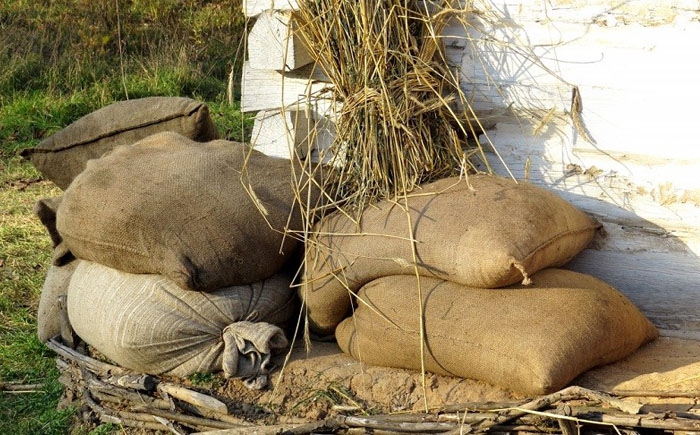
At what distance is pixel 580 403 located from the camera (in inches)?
112

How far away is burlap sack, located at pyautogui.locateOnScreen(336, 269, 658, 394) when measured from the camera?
9.61ft

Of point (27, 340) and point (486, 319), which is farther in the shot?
point (27, 340)

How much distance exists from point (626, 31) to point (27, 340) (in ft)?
9.87

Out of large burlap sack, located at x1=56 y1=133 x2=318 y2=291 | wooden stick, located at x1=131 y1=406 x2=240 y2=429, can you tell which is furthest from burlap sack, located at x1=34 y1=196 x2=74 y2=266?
wooden stick, located at x1=131 y1=406 x2=240 y2=429

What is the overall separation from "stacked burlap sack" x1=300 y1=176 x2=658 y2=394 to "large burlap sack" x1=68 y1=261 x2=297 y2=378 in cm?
18

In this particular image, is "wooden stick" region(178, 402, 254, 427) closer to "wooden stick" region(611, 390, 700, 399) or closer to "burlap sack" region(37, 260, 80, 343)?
"burlap sack" region(37, 260, 80, 343)

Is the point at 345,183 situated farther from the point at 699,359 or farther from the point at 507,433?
the point at 699,359

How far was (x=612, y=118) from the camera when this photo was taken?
3.49 metres

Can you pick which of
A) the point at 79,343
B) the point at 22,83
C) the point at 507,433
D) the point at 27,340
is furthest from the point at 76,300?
the point at 22,83

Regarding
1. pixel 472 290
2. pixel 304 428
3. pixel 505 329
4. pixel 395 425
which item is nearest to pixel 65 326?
pixel 304 428

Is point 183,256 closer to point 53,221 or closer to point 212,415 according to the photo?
point 212,415

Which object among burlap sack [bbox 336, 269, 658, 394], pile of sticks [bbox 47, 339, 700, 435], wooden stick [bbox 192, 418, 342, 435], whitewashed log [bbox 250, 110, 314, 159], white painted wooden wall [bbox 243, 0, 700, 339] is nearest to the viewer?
→ pile of sticks [bbox 47, 339, 700, 435]

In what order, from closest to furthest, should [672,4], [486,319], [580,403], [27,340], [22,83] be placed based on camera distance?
[580,403]
[486,319]
[672,4]
[27,340]
[22,83]

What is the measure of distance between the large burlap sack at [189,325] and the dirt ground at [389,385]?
0.40 ft
